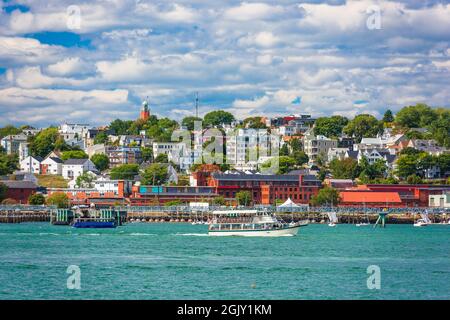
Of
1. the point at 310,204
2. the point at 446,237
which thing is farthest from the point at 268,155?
the point at 446,237

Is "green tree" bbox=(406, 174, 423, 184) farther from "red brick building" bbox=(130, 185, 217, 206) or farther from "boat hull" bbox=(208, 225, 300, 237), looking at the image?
"boat hull" bbox=(208, 225, 300, 237)

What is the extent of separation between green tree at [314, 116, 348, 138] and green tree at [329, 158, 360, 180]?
34150 mm

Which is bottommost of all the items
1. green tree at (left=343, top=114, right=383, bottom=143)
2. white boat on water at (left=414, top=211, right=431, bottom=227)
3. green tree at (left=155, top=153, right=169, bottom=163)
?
white boat on water at (left=414, top=211, right=431, bottom=227)

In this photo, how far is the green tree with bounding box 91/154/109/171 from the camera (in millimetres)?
160750

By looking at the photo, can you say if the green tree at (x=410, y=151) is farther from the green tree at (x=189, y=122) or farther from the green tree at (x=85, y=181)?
the green tree at (x=189, y=122)

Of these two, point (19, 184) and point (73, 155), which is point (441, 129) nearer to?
point (73, 155)

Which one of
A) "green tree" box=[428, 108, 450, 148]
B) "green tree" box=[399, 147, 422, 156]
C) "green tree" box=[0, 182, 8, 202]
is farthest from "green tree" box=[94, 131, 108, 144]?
"green tree" box=[0, 182, 8, 202]

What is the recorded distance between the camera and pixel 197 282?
145ft

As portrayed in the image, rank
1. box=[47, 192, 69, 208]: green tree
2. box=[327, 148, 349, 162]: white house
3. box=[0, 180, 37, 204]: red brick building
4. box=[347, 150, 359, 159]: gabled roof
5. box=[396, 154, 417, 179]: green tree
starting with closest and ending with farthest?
box=[47, 192, 69, 208]: green tree
box=[0, 180, 37, 204]: red brick building
box=[396, 154, 417, 179]: green tree
box=[347, 150, 359, 159]: gabled roof
box=[327, 148, 349, 162]: white house

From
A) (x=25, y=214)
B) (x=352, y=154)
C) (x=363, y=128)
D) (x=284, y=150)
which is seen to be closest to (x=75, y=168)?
(x=284, y=150)

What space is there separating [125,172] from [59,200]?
934 inches

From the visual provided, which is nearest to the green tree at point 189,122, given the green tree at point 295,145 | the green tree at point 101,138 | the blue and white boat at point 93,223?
the green tree at point 101,138
